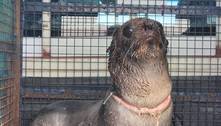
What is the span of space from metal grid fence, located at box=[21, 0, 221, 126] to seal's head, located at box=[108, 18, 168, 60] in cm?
236

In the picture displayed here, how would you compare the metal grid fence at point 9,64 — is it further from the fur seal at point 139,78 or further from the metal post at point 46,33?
the fur seal at point 139,78

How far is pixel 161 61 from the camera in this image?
3.68 metres

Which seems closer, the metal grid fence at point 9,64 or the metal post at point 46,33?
the metal grid fence at point 9,64

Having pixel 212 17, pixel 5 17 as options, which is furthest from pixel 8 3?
pixel 212 17

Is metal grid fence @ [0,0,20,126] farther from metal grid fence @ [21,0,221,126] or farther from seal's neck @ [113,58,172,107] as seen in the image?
seal's neck @ [113,58,172,107]

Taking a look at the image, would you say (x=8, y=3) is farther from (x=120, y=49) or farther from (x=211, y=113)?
(x=211, y=113)

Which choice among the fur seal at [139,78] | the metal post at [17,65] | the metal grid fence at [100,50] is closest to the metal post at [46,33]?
the metal grid fence at [100,50]

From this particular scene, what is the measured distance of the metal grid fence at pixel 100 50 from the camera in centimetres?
607

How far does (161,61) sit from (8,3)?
7.05ft

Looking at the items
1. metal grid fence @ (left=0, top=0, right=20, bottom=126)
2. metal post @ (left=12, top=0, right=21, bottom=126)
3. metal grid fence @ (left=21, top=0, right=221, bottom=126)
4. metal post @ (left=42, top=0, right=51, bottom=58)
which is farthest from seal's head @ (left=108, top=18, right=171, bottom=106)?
metal post @ (left=42, top=0, right=51, bottom=58)

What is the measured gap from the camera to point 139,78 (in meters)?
3.72

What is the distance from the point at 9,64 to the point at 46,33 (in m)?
1.69

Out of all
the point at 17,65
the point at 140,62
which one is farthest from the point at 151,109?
the point at 17,65

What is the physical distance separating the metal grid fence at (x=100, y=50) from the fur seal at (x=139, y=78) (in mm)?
2150
